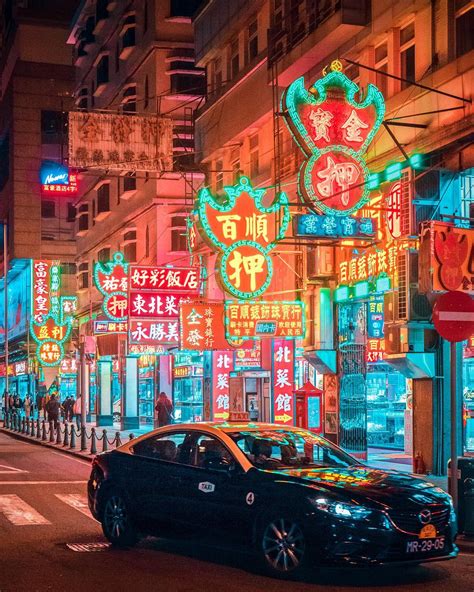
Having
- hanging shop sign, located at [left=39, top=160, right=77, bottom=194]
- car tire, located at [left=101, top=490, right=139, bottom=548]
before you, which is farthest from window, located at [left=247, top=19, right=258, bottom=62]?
hanging shop sign, located at [left=39, top=160, right=77, bottom=194]

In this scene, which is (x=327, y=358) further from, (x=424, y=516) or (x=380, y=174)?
(x=424, y=516)

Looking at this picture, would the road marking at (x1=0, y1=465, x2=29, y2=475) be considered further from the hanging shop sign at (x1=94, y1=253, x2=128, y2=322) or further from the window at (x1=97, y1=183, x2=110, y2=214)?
the window at (x1=97, y1=183, x2=110, y2=214)

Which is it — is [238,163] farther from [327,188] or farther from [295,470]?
[295,470]

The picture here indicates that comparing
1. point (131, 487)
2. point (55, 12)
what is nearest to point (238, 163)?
point (131, 487)

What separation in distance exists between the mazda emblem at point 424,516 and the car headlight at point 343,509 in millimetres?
570

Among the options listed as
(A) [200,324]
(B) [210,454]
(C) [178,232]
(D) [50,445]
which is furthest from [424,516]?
(C) [178,232]

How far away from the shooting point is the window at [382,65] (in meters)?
24.6

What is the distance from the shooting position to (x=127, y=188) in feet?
151

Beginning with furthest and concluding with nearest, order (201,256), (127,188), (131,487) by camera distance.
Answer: (127,188), (201,256), (131,487)

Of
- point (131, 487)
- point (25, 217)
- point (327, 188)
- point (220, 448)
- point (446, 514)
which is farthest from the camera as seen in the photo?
point (25, 217)

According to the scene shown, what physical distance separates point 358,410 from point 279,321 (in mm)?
3004

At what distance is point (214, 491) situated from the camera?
11.5 m

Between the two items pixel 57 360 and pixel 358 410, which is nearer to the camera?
pixel 358 410

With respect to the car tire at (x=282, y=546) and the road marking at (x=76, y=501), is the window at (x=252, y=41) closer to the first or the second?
the road marking at (x=76, y=501)
